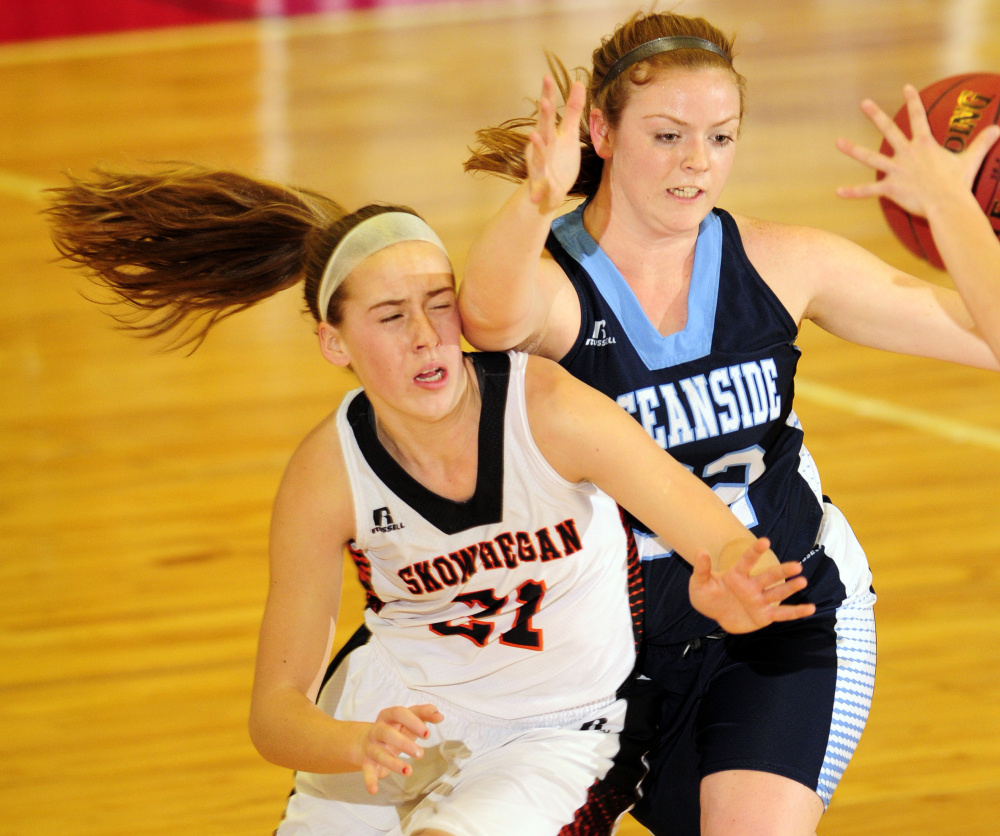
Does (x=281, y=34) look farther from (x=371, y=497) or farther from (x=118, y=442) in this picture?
(x=371, y=497)

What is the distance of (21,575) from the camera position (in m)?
4.27

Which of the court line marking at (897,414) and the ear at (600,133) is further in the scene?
the court line marking at (897,414)

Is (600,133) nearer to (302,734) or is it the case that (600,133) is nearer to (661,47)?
(661,47)

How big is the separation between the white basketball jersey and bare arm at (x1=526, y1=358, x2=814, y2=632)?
0.16 ft

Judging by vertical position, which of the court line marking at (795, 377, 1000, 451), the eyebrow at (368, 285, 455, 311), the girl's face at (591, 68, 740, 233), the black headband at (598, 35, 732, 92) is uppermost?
the black headband at (598, 35, 732, 92)

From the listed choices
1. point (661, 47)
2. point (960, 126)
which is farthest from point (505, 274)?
point (960, 126)

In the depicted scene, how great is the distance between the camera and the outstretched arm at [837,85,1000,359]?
2154 mm

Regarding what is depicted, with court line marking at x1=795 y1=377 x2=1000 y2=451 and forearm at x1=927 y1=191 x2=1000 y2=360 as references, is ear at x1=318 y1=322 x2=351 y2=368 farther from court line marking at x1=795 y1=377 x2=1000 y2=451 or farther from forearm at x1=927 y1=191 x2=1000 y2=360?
court line marking at x1=795 y1=377 x2=1000 y2=451

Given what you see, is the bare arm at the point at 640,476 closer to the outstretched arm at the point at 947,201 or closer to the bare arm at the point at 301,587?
the bare arm at the point at 301,587

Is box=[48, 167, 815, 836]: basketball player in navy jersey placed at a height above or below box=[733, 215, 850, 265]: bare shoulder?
below

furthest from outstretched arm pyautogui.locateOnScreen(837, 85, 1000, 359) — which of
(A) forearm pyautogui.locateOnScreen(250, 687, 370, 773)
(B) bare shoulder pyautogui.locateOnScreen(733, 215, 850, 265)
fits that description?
(A) forearm pyautogui.locateOnScreen(250, 687, 370, 773)

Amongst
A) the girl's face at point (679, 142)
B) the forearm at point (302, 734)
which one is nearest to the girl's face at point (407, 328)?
the girl's face at point (679, 142)

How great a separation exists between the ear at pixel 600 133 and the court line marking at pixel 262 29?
9.00 m

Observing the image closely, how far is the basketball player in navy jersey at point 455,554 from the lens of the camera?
7.30ft
